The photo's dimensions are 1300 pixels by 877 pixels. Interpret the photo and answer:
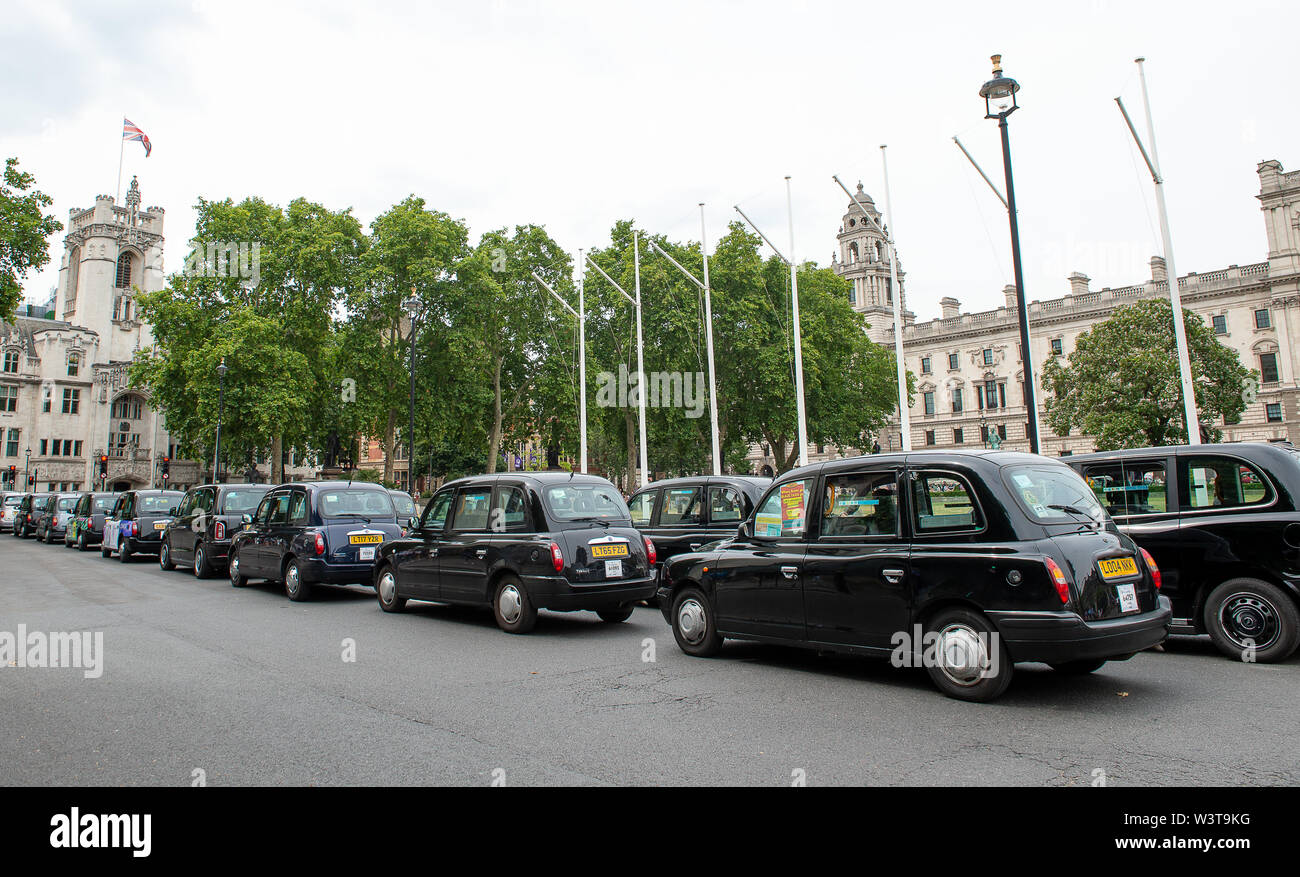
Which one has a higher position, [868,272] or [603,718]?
[868,272]

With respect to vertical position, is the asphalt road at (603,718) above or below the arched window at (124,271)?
below

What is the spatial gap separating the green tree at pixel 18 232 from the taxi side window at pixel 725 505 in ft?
88.0

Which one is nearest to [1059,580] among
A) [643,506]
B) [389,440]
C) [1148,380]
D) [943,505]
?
[943,505]

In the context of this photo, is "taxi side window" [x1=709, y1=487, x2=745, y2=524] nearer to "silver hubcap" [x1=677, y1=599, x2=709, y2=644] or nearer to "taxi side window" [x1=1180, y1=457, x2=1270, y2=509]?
Result: "silver hubcap" [x1=677, y1=599, x2=709, y2=644]

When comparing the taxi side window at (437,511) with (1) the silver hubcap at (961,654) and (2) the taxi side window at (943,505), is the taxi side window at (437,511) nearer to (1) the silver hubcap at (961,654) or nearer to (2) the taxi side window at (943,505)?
(2) the taxi side window at (943,505)

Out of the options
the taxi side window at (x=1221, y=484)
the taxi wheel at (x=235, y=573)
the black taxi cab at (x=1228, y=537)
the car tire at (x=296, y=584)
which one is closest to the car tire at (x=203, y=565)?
the taxi wheel at (x=235, y=573)

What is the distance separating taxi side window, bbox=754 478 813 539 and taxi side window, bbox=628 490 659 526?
16.3 feet

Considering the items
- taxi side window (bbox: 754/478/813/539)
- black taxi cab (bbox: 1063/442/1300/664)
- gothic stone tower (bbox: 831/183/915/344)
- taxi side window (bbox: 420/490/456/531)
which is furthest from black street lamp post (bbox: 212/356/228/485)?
gothic stone tower (bbox: 831/183/915/344)

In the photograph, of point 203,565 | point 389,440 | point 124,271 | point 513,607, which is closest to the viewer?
point 513,607

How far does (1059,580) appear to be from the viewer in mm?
5785

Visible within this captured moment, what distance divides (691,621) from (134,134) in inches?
2878

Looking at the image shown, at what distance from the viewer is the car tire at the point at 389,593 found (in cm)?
1184

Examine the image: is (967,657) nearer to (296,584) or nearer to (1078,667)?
(1078,667)

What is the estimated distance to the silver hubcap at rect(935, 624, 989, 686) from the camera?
19.9 feet
